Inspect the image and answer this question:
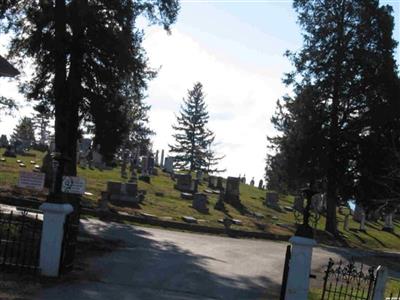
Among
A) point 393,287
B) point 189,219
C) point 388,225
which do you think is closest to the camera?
point 393,287

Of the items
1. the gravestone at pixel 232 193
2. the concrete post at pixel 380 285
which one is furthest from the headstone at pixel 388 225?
the concrete post at pixel 380 285

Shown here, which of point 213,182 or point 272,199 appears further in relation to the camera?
point 213,182

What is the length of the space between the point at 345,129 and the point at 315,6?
7240 millimetres

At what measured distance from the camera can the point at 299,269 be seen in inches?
392

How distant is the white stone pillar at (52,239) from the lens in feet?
34.3

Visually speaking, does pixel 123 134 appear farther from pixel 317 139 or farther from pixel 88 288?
pixel 88 288

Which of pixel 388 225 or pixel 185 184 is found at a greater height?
pixel 185 184

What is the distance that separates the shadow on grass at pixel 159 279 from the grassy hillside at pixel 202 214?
9198 millimetres

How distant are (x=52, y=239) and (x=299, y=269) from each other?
4214 millimetres

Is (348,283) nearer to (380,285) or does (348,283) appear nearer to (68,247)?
(380,285)

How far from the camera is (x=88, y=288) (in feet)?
32.7

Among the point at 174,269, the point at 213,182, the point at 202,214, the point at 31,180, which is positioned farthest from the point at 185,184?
the point at 31,180

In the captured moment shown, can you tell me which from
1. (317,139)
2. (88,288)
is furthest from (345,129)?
(88,288)

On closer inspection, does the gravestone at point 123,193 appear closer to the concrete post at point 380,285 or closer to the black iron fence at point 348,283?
the black iron fence at point 348,283
